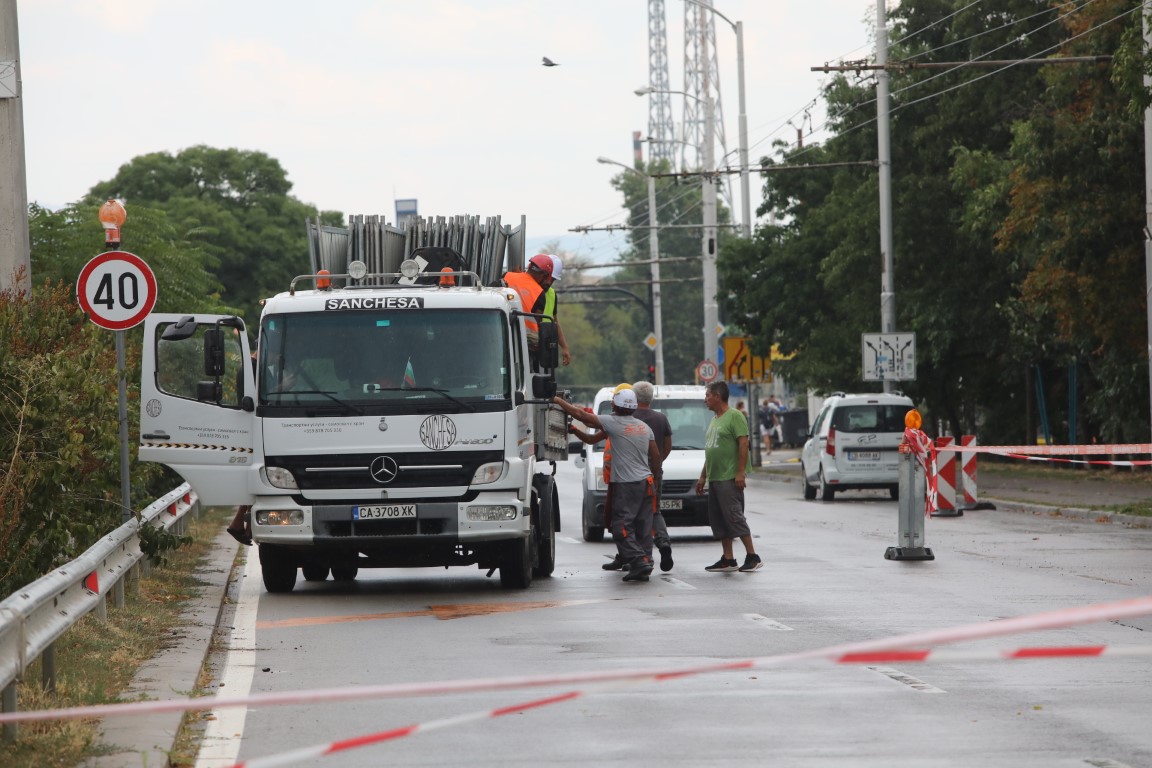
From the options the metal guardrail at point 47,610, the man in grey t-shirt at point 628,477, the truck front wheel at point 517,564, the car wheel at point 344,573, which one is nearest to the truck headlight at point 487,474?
the truck front wheel at point 517,564

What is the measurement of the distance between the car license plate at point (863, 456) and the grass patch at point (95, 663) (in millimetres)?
17468

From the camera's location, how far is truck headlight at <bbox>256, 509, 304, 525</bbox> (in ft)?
51.6

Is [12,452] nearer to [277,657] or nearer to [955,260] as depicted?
[277,657]

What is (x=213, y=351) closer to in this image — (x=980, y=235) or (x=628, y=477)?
(x=628, y=477)

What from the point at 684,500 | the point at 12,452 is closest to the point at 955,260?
the point at 684,500

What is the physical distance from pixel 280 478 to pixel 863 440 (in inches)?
736

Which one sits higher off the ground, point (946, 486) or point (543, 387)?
point (543, 387)

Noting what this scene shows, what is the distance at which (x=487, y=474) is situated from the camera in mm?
15688

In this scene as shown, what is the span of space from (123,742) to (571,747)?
6.12 ft

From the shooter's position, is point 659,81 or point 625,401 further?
point 659,81

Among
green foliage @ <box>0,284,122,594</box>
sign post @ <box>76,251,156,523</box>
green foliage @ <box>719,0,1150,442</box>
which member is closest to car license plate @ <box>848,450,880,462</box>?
green foliage @ <box>719,0,1150,442</box>

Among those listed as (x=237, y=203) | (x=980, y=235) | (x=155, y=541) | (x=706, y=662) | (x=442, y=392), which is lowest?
(x=706, y=662)

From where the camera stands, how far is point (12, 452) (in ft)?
40.4

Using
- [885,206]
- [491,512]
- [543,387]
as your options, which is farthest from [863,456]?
[491,512]
